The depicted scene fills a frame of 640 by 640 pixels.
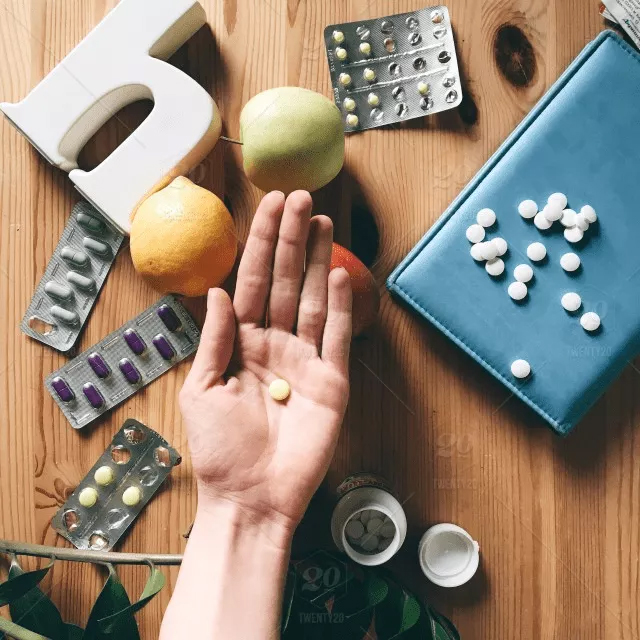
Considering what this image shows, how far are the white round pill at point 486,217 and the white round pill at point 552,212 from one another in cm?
6

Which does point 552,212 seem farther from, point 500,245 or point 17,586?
point 17,586

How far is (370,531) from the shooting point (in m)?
0.75

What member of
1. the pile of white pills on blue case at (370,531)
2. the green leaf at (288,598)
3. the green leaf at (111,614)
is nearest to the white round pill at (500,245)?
the pile of white pills on blue case at (370,531)

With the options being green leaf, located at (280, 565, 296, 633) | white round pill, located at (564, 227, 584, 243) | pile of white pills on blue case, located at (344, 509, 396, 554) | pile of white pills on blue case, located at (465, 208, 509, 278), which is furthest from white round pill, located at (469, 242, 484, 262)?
green leaf, located at (280, 565, 296, 633)

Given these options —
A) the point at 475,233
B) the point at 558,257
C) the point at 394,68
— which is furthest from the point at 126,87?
the point at 558,257

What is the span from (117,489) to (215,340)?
0.27 meters

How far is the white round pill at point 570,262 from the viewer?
29.6 inches

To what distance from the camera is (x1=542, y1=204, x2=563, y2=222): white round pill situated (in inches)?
29.4

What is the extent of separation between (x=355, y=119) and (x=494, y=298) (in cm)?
28

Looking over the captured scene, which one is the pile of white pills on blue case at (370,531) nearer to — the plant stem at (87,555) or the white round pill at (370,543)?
the white round pill at (370,543)

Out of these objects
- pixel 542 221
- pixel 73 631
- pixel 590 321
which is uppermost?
pixel 542 221

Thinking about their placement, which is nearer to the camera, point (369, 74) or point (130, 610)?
point (130, 610)

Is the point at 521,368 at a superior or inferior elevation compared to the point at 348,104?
inferior

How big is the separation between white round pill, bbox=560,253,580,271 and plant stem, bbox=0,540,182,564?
1.83ft
